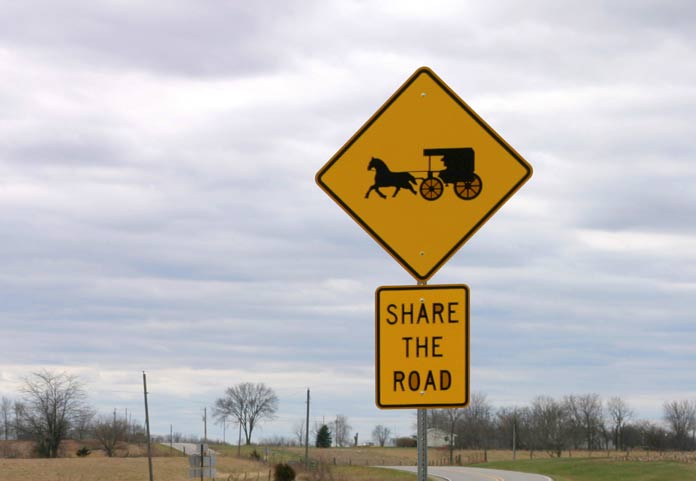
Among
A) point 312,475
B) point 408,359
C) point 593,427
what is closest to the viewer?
point 408,359

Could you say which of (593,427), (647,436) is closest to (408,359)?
(647,436)

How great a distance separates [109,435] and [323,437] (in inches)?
2325

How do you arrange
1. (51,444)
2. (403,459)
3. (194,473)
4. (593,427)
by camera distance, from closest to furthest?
(194,473) → (51,444) → (403,459) → (593,427)

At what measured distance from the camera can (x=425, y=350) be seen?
5.61m

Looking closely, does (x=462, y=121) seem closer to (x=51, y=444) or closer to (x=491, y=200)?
(x=491, y=200)

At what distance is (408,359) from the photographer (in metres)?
5.62

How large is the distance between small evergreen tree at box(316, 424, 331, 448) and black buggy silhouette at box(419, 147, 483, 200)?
7216 inches

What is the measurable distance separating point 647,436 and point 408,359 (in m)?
168

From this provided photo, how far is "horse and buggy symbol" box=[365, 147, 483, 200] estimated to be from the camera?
5.84 metres

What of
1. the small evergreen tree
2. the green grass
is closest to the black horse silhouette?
the green grass

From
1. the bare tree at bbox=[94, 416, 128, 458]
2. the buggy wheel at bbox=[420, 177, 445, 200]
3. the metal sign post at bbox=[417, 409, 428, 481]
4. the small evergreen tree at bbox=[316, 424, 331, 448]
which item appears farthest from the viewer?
the small evergreen tree at bbox=[316, 424, 331, 448]

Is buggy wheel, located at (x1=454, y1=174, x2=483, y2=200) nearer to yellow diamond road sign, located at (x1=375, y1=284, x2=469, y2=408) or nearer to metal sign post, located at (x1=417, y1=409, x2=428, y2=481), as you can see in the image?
yellow diamond road sign, located at (x1=375, y1=284, x2=469, y2=408)

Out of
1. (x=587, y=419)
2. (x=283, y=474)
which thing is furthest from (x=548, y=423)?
(x=283, y=474)

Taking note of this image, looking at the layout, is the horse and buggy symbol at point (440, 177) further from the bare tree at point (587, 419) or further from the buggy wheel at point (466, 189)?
the bare tree at point (587, 419)
